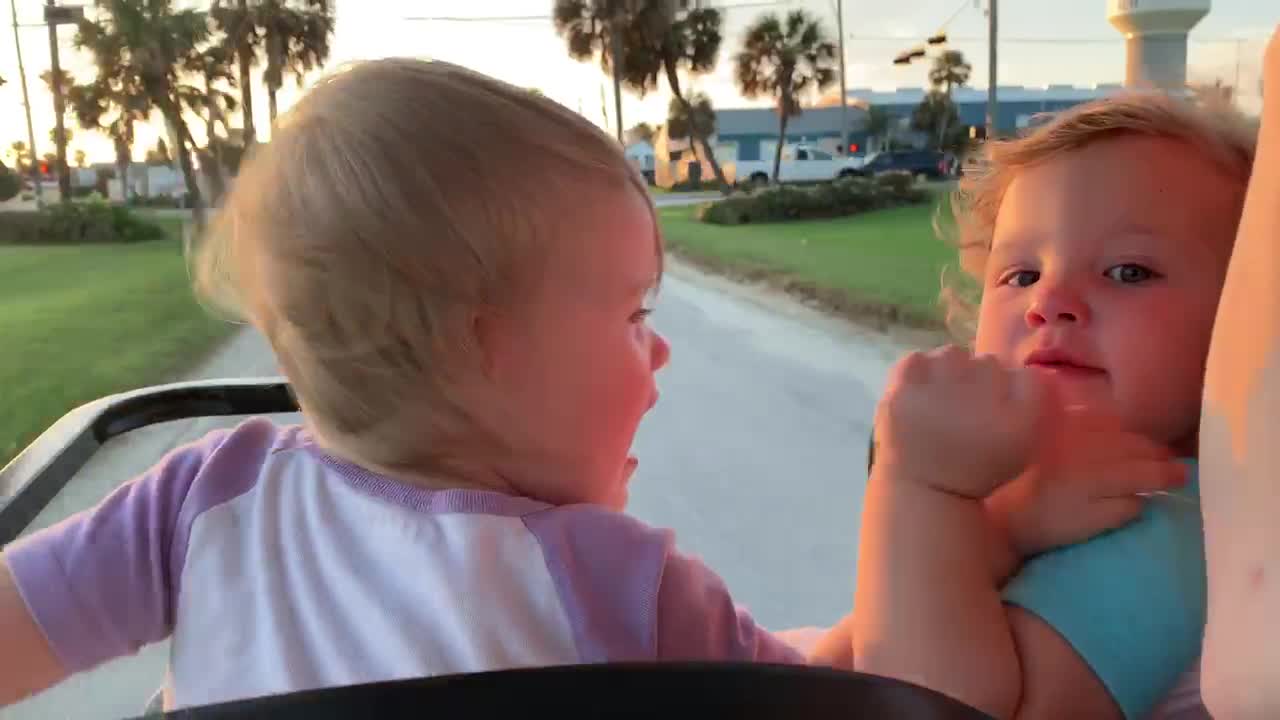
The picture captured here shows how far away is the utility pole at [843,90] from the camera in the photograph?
8.07 ft

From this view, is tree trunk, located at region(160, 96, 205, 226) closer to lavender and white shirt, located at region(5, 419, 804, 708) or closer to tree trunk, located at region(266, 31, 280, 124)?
tree trunk, located at region(266, 31, 280, 124)

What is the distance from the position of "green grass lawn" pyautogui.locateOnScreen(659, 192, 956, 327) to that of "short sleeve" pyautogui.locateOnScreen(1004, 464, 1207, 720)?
2006 mm

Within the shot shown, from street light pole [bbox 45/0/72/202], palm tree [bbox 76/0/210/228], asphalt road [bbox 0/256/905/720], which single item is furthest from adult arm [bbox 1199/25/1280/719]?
street light pole [bbox 45/0/72/202]

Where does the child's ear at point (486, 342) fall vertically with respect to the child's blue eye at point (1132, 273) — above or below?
below

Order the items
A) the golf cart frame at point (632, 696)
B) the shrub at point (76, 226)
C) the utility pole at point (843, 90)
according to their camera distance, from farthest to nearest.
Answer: the utility pole at point (843, 90) → the shrub at point (76, 226) → the golf cart frame at point (632, 696)

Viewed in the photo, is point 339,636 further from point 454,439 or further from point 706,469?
point 706,469

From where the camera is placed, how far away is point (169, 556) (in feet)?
2.07

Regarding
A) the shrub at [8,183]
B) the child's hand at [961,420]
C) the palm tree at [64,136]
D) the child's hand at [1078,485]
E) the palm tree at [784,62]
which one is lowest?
the child's hand at [1078,485]

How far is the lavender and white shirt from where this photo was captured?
1.69 feet

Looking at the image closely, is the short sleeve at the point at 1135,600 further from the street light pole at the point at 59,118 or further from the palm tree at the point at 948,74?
the palm tree at the point at 948,74

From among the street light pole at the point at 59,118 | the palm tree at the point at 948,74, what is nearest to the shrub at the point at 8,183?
the street light pole at the point at 59,118

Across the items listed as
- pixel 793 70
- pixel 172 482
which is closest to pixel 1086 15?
pixel 172 482

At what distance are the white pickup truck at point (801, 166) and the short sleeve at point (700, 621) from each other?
6.96 meters

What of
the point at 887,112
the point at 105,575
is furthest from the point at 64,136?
the point at 887,112
